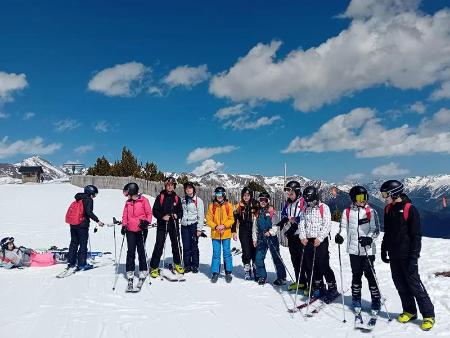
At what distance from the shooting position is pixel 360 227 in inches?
255

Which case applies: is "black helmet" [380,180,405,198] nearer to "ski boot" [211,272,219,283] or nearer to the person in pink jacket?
"ski boot" [211,272,219,283]

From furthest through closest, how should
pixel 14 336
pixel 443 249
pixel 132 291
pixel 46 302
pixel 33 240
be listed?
1. pixel 33 240
2. pixel 443 249
3. pixel 132 291
4. pixel 46 302
5. pixel 14 336

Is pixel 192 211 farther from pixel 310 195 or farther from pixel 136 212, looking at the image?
pixel 310 195

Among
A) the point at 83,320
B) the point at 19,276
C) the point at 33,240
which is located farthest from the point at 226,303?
the point at 33,240

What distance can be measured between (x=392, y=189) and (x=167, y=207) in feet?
17.0

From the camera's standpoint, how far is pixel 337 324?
19.9ft

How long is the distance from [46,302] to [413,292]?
6.29m

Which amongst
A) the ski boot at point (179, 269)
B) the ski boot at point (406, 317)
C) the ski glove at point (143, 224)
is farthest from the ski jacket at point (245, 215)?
the ski boot at point (406, 317)

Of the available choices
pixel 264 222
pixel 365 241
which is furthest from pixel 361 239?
pixel 264 222

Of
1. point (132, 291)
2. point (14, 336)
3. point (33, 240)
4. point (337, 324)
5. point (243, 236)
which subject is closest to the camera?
point (14, 336)

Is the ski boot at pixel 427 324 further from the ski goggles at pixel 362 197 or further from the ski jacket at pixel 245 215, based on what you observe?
the ski jacket at pixel 245 215

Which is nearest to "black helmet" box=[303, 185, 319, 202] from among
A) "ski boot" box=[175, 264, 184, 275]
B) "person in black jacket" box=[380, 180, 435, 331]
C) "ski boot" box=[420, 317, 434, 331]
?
"person in black jacket" box=[380, 180, 435, 331]

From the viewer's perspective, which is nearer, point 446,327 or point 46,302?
point 446,327

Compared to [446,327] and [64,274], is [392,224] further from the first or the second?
[64,274]
